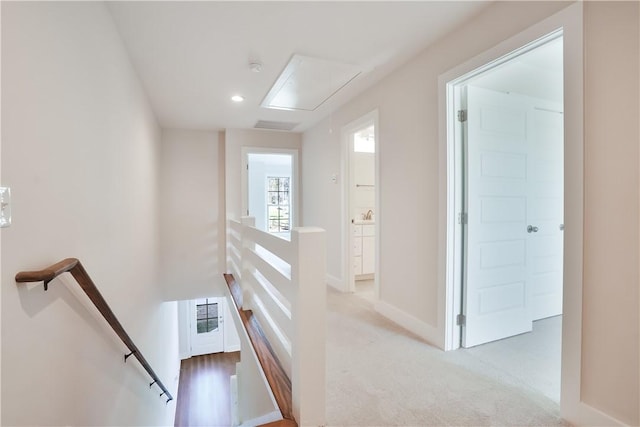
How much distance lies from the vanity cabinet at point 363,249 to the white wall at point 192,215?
222 cm

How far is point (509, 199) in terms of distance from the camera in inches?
97.3

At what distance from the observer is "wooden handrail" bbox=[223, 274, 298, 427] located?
1.51 meters

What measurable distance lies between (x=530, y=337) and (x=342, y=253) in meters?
2.03

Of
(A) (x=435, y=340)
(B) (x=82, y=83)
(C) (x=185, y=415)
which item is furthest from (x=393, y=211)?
(C) (x=185, y=415)

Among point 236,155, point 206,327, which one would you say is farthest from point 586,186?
point 206,327

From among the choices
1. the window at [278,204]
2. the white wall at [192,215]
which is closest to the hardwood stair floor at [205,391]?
the white wall at [192,215]

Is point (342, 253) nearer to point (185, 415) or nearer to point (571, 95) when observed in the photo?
point (571, 95)

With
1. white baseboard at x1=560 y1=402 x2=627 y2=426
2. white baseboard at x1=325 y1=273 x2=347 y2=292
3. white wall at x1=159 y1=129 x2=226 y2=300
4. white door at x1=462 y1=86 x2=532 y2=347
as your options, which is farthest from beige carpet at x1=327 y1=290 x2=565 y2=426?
white wall at x1=159 y1=129 x2=226 y2=300

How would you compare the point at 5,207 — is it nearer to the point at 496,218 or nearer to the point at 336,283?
the point at 496,218

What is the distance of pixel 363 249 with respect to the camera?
4.72 metres

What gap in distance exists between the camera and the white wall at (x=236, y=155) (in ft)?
15.7

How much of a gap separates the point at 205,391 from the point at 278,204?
4.63 metres

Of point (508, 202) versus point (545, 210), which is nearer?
point (508, 202)

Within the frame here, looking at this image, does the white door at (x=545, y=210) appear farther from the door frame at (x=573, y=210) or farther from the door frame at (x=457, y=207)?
the door frame at (x=573, y=210)
